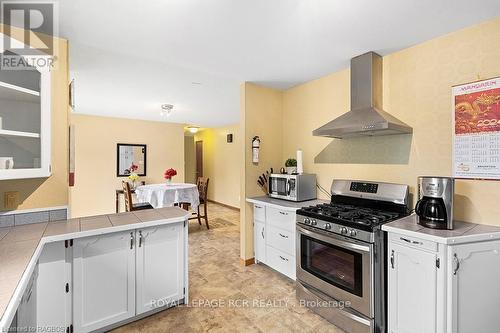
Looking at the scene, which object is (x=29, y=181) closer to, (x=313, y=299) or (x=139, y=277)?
(x=139, y=277)

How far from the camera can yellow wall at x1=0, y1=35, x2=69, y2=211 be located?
1.94 meters

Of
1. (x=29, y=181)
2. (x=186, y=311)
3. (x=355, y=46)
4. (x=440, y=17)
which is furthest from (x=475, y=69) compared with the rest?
(x=29, y=181)

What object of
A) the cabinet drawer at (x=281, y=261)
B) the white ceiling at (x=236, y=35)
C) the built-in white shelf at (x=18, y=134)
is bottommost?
the cabinet drawer at (x=281, y=261)

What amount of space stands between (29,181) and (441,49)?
359cm

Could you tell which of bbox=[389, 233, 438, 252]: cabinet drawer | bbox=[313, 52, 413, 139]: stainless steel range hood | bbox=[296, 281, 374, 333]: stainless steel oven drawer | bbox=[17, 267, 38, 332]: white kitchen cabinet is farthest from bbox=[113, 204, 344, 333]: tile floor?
bbox=[313, 52, 413, 139]: stainless steel range hood

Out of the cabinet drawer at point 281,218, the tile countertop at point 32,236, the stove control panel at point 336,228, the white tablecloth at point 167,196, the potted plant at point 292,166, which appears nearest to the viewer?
the tile countertop at point 32,236

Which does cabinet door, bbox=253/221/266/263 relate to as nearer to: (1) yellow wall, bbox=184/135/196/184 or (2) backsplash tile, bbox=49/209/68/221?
(2) backsplash tile, bbox=49/209/68/221

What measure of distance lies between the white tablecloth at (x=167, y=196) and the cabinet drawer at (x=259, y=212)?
5.78 feet

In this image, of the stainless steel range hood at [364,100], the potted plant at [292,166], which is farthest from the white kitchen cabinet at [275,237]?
the stainless steel range hood at [364,100]

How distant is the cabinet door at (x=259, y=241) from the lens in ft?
10.1

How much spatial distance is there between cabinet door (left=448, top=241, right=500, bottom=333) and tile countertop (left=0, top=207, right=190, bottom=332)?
6.74 ft

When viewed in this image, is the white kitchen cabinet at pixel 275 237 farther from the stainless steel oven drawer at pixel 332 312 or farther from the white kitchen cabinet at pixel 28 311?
the white kitchen cabinet at pixel 28 311

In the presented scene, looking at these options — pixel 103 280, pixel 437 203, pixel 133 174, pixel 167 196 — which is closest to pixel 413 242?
pixel 437 203

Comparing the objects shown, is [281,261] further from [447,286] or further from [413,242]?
[447,286]
